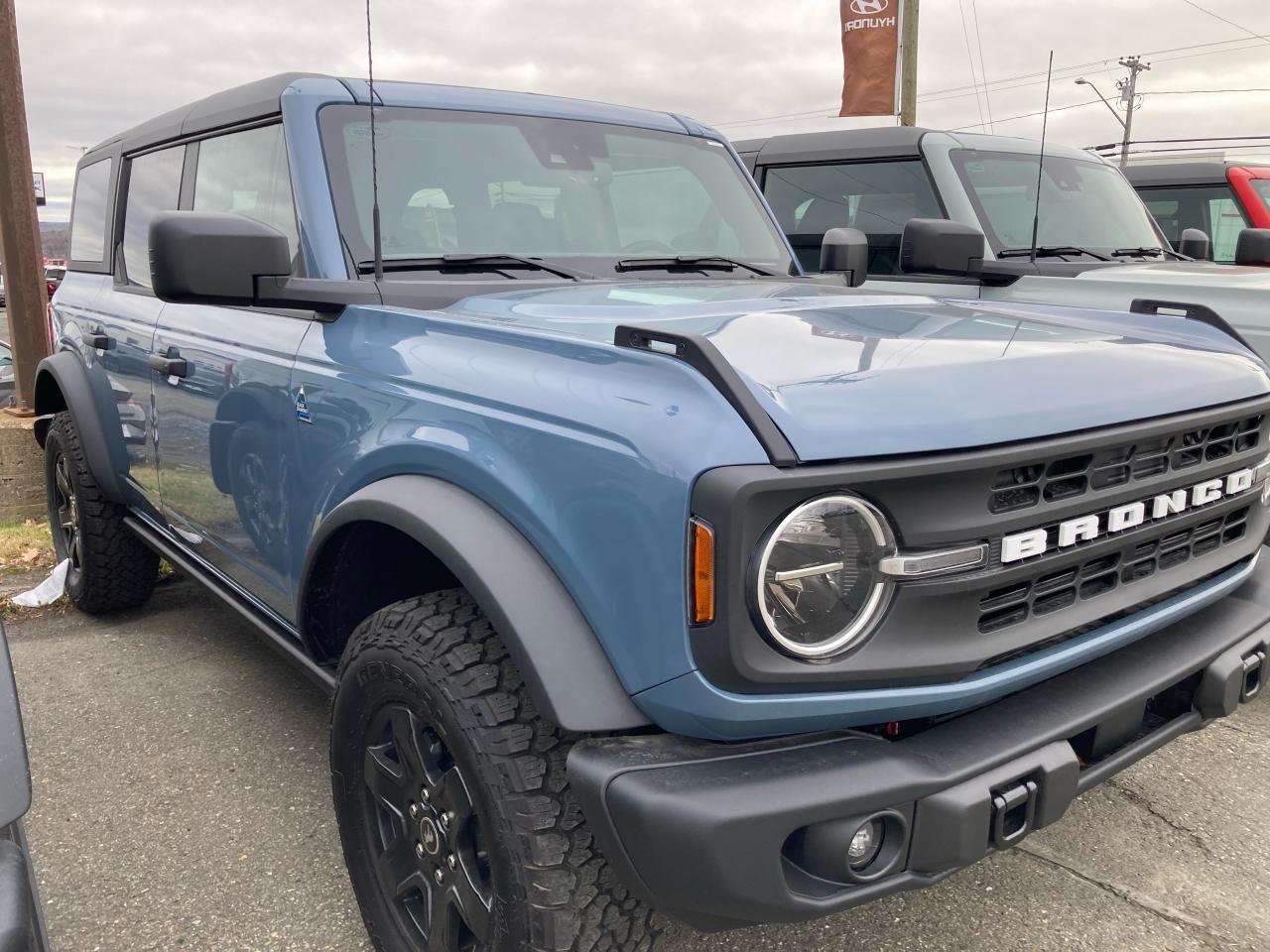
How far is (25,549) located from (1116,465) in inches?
206

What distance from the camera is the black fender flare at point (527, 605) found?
158cm

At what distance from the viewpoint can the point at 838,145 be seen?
5.56 metres

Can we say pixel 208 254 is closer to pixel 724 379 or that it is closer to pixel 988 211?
pixel 724 379

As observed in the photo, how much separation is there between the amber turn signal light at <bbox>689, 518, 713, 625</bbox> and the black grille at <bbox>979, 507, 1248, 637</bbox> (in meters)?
0.46

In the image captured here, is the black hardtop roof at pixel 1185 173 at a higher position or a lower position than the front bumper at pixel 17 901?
higher

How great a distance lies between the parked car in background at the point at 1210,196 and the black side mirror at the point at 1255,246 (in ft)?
5.98

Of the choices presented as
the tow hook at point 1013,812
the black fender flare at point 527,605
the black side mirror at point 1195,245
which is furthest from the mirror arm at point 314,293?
the black side mirror at point 1195,245

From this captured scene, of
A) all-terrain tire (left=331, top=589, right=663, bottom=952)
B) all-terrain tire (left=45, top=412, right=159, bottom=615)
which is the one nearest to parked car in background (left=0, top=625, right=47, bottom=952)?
all-terrain tire (left=331, top=589, right=663, bottom=952)

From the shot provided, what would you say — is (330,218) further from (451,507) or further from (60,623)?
(60,623)

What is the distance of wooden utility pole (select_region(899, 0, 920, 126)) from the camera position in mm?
10109

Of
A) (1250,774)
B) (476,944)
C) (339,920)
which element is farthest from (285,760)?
(1250,774)

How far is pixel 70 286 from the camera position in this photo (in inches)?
173

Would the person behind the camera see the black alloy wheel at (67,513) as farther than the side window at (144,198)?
Yes

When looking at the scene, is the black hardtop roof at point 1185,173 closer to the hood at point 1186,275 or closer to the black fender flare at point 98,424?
the hood at point 1186,275
